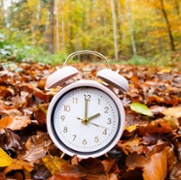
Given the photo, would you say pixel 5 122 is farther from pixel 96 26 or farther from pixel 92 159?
pixel 96 26

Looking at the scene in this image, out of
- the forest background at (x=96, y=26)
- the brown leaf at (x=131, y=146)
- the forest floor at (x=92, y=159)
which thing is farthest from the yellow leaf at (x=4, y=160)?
the forest background at (x=96, y=26)

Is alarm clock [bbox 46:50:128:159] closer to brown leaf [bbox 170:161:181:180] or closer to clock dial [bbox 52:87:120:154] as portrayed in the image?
clock dial [bbox 52:87:120:154]

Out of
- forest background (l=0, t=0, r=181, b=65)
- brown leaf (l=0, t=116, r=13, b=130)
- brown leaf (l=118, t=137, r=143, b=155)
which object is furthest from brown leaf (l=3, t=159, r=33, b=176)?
forest background (l=0, t=0, r=181, b=65)

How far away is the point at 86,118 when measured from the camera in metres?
1.10

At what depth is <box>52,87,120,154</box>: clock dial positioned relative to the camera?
1106 millimetres

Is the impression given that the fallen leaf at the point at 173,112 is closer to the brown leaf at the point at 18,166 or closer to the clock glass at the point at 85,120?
the clock glass at the point at 85,120

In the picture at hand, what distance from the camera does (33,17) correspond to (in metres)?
28.0

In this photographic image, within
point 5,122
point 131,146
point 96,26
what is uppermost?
point 96,26

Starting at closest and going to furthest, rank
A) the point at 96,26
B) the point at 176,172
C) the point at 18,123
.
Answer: the point at 176,172 < the point at 18,123 < the point at 96,26

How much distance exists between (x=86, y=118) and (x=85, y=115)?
0.01m

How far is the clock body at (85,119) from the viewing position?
1.10 meters

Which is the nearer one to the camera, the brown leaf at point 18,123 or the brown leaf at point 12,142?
the brown leaf at point 12,142

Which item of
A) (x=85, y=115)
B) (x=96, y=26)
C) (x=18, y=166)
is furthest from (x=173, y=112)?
(x=96, y=26)

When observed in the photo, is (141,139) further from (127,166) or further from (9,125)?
(9,125)
